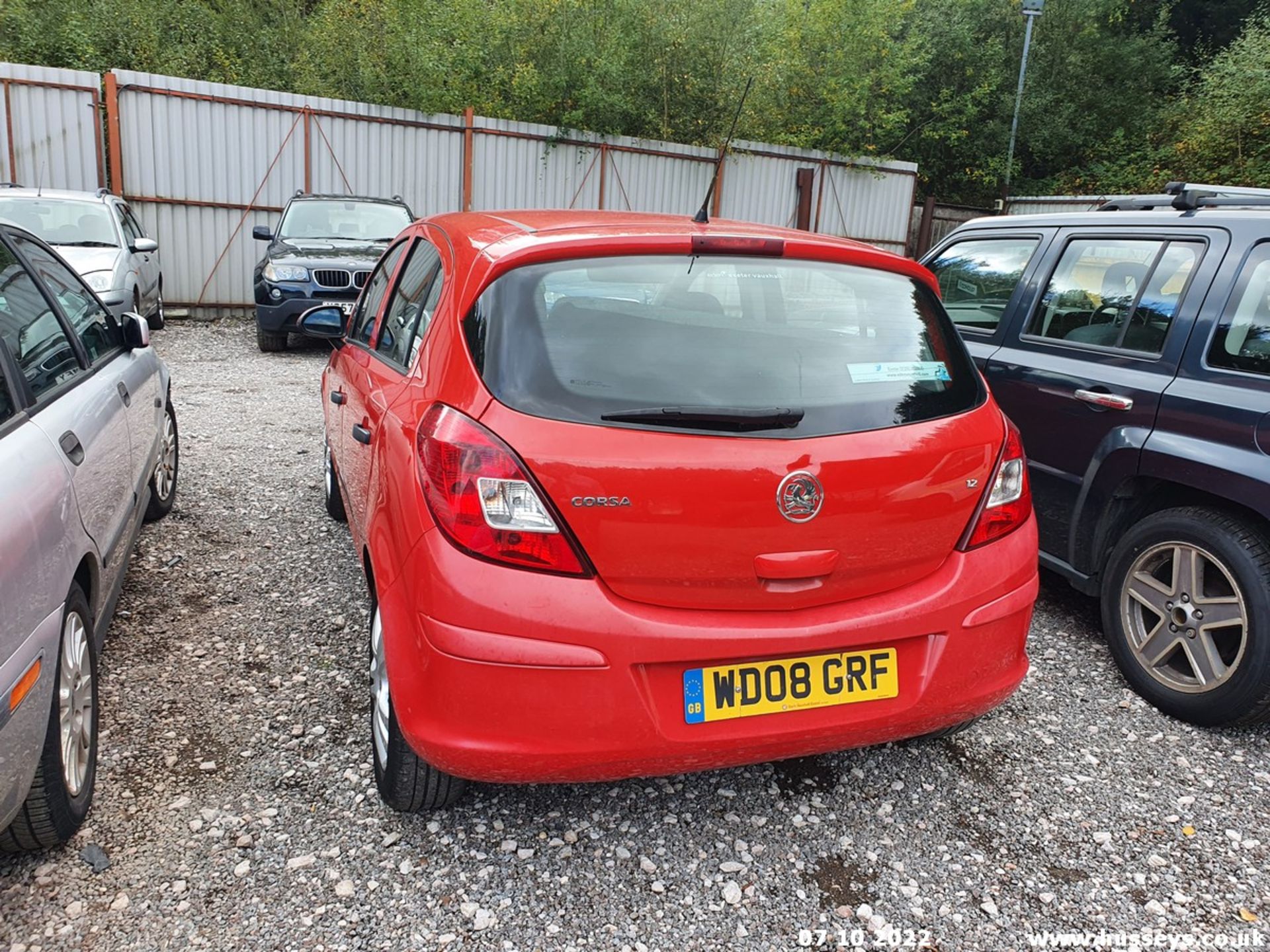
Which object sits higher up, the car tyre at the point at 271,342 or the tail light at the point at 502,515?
the tail light at the point at 502,515

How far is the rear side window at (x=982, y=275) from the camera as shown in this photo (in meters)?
4.23

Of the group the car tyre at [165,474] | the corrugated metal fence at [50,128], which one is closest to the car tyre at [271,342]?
the corrugated metal fence at [50,128]

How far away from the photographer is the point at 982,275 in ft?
14.6

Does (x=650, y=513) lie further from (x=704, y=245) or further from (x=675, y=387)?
(x=704, y=245)

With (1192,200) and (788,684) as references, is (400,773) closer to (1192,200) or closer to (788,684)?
(788,684)

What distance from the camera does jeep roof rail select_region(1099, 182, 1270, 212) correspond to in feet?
11.9

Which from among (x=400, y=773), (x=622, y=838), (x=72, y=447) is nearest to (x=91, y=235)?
(x=72, y=447)

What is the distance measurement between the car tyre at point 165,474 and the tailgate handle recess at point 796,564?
131 inches

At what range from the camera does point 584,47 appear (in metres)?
14.9

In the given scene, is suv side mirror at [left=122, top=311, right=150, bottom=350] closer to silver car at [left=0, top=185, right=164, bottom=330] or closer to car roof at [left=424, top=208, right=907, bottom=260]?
car roof at [left=424, top=208, right=907, bottom=260]

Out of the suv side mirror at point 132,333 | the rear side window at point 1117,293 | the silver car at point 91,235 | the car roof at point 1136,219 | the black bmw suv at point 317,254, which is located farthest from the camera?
the black bmw suv at point 317,254

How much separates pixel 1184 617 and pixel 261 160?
41.7 ft

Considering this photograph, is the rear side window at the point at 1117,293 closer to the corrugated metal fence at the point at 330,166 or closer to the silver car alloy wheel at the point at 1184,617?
the silver car alloy wheel at the point at 1184,617

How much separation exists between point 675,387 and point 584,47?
14488 millimetres
